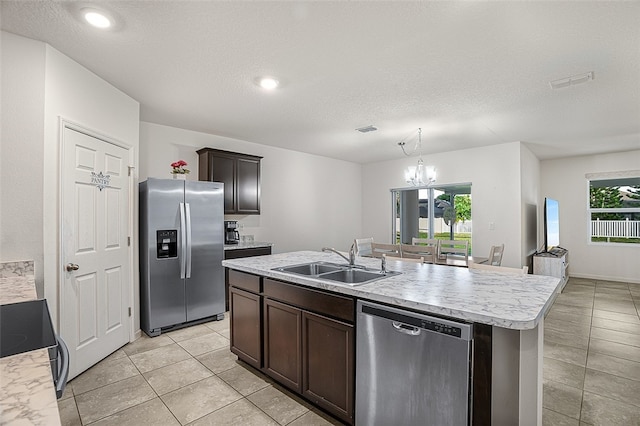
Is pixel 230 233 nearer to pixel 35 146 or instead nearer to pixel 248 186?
pixel 248 186

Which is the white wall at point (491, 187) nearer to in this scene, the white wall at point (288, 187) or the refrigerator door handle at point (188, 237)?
the white wall at point (288, 187)

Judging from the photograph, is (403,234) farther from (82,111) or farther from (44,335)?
(44,335)

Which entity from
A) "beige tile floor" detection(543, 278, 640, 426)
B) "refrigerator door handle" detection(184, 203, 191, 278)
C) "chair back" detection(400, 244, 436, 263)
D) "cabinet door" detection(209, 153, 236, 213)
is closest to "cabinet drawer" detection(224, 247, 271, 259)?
"refrigerator door handle" detection(184, 203, 191, 278)

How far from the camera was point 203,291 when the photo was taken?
387cm

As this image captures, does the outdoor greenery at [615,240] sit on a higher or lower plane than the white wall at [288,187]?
lower

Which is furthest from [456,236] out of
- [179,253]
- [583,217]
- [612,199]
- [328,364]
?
[179,253]

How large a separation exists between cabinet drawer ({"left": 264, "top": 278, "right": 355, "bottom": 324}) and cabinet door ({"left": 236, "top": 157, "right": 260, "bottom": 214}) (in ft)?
8.17

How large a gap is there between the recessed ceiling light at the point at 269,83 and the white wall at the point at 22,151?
161 cm

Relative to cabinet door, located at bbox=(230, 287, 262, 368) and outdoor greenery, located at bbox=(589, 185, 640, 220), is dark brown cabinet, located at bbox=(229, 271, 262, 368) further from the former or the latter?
outdoor greenery, located at bbox=(589, 185, 640, 220)

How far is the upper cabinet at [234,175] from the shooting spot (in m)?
4.43

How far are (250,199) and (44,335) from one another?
3.79 metres

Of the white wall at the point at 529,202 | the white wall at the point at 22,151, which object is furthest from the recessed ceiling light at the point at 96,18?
the white wall at the point at 529,202

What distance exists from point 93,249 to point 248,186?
7.78ft

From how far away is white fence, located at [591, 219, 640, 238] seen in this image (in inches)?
241
